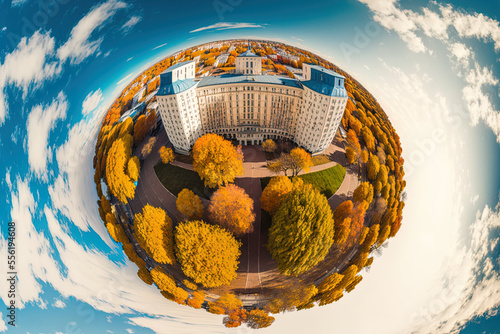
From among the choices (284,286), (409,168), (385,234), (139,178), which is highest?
(139,178)

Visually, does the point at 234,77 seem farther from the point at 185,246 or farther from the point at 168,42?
the point at 185,246

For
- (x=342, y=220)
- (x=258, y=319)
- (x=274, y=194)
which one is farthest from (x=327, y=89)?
(x=258, y=319)

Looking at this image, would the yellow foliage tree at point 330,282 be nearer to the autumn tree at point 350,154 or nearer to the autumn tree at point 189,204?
the autumn tree at point 350,154

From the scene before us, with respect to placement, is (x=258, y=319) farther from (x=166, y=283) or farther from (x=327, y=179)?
(x=327, y=179)

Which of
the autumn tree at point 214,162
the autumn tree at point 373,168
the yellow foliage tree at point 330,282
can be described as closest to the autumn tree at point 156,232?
the autumn tree at point 214,162

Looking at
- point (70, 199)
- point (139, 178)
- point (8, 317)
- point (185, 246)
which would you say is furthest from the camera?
point (8, 317)

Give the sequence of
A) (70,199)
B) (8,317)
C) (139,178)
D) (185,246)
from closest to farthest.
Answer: (185,246), (139,178), (70,199), (8,317)

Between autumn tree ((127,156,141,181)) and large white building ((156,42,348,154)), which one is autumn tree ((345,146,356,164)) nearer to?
large white building ((156,42,348,154))

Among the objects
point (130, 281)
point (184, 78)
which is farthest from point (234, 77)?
point (130, 281)
